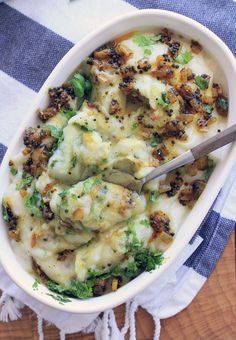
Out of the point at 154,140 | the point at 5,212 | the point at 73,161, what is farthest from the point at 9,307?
the point at 154,140

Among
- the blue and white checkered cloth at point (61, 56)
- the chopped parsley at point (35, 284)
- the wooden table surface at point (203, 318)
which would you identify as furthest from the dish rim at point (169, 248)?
the wooden table surface at point (203, 318)

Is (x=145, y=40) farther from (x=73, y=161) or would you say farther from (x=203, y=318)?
(x=203, y=318)

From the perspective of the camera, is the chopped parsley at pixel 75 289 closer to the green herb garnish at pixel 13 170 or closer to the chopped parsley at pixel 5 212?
the chopped parsley at pixel 5 212

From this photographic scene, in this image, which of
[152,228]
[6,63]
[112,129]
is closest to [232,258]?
[152,228]

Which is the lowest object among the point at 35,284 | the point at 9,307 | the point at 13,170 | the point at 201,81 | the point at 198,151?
the point at 9,307

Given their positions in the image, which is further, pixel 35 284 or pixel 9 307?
pixel 9 307
